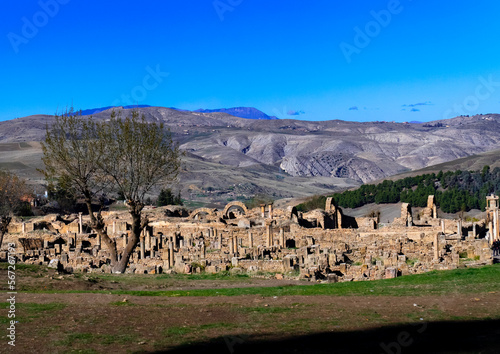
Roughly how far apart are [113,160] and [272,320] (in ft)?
53.9

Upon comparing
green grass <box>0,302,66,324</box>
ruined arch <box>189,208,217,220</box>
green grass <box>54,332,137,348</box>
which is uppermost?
ruined arch <box>189,208,217,220</box>

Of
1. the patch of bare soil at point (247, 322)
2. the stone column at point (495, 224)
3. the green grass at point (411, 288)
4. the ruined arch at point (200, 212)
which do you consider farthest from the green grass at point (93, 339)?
the ruined arch at point (200, 212)

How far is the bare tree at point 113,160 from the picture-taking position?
2752 centimetres

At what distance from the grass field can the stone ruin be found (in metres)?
7.79

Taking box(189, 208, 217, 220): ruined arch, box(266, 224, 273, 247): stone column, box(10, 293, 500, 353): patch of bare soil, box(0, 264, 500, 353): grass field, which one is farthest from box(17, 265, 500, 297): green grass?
box(189, 208, 217, 220): ruined arch

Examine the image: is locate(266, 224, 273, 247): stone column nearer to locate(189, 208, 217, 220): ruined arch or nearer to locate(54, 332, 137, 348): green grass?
locate(189, 208, 217, 220): ruined arch

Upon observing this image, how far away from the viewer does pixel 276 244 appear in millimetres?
37250

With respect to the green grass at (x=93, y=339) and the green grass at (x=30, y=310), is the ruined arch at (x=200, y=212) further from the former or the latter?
the green grass at (x=93, y=339)

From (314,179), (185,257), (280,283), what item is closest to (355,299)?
(280,283)

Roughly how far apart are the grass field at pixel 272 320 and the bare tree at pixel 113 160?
922cm

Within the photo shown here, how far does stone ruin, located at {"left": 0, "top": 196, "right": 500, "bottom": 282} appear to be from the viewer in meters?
26.8

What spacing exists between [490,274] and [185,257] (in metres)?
15.0

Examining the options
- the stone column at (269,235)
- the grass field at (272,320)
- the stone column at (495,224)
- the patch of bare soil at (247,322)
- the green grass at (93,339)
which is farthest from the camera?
the stone column at (269,235)

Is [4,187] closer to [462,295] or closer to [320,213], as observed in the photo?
[320,213]
